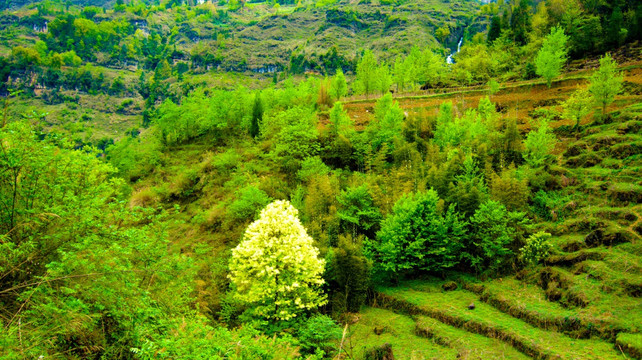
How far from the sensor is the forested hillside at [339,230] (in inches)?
325

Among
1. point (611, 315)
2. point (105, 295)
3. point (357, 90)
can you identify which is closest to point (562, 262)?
point (611, 315)

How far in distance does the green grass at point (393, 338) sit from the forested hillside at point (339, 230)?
6.2 inches

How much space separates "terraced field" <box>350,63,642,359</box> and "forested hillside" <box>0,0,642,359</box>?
0.13 metres

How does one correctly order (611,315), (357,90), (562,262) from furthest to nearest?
(357,90)
(562,262)
(611,315)

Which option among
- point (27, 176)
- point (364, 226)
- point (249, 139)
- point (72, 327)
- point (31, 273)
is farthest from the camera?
point (249, 139)

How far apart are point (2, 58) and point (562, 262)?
227305 mm

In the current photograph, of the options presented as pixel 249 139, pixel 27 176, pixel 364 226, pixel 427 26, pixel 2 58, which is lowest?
pixel 364 226

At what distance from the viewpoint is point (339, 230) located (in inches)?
1190

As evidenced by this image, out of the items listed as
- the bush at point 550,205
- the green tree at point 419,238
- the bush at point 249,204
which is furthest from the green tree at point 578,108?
the bush at point 249,204

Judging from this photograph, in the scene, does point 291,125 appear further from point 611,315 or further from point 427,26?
point 427,26

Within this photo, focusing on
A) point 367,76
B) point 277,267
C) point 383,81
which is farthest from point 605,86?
point 367,76

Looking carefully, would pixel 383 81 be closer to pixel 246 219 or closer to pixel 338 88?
pixel 338 88

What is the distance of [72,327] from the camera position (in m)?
6.92

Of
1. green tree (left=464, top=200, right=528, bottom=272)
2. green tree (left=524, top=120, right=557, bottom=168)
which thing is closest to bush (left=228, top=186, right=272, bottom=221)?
green tree (left=464, top=200, right=528, bottom=272)
